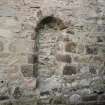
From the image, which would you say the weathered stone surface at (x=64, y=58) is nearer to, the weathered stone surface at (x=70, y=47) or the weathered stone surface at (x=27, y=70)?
the weathered stone surface at (x=70, y=47)

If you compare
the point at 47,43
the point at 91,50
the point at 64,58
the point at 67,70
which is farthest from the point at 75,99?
the point at 47,43

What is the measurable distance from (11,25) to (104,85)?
2048 mm

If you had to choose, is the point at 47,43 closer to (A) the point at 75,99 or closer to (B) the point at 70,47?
(B) the point at 70,47

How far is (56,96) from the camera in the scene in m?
4.09

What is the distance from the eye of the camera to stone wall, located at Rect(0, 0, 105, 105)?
381 cm

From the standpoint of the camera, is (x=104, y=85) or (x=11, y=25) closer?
(x=11, y=25)

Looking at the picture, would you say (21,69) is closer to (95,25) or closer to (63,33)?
(63,33)

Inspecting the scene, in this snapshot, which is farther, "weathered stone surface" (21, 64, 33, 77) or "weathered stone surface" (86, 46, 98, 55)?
"weathered stone surface" (86, 46, 98, 55)

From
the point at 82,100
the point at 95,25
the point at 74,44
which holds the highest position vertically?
the point at 95,25

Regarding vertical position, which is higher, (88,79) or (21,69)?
(21,69)

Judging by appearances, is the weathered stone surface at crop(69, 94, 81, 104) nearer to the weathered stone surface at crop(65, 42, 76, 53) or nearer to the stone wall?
the stone wall

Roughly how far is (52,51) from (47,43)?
0.56ft

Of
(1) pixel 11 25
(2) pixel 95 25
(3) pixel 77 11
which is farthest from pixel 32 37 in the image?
(2) pixel 95 25

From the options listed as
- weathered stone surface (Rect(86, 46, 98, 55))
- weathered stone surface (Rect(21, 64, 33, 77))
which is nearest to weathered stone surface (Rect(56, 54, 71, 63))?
weathered stone surface (Rect(86, 46, 98, 55))
